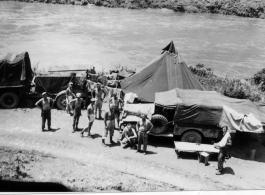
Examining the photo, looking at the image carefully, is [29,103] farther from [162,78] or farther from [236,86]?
[236,86]

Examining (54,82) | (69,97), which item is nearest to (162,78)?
(69,97)

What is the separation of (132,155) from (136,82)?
13.6ft

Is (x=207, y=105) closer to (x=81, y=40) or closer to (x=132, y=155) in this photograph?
(x=132, y=155)

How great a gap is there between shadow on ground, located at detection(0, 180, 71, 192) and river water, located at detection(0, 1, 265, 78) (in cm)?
1112

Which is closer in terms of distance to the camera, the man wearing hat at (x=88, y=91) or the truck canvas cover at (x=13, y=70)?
the truck canvas cover at (x=13, y=70)

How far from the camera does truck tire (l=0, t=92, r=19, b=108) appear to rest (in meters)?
9.80

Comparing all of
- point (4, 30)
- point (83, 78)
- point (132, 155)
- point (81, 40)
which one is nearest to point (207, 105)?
point (132, 155)

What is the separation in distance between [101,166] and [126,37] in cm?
1790

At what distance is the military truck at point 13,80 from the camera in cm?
972

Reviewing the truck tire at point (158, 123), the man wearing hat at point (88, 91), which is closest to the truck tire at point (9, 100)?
the man wearing hat at point (88, 91)

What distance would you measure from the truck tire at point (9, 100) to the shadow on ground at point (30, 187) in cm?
434

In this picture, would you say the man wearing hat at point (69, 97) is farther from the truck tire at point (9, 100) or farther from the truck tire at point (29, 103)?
the truck tire at point (9, 100)

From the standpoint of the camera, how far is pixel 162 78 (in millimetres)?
10781

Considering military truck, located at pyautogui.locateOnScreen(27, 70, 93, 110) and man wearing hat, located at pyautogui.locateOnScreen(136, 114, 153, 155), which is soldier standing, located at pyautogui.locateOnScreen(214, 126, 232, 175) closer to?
man wearing hat, located at pyautogui.locateOnScreen(136, 114, 153, 155)
